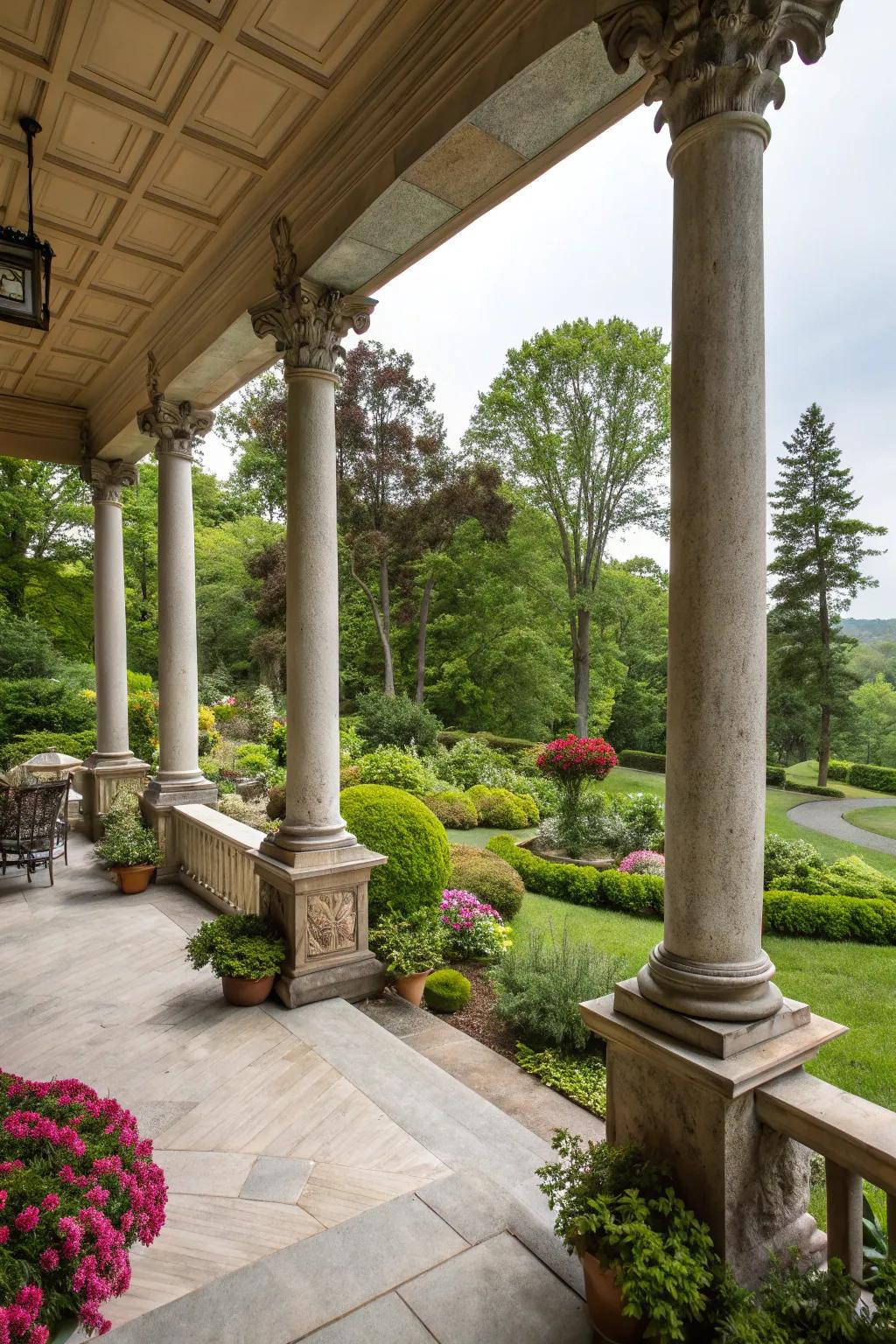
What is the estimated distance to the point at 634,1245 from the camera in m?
2.34

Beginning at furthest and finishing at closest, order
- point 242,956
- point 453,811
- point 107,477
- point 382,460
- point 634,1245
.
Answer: point 382,460 → point 453,811 → point 107,477 → point 242,956 → point 634,1245

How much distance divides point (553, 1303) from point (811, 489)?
1161 inches

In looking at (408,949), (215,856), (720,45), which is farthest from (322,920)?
(720,45)

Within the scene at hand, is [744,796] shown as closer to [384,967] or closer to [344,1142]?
[344,1142]

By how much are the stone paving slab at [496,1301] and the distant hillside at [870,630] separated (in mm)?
30248

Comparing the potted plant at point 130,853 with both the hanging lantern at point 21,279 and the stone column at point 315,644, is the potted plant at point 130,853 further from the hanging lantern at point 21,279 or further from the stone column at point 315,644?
the hanging lantern at point 21,279

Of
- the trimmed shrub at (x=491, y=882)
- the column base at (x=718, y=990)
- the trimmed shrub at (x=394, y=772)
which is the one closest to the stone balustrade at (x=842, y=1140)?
the column base at (x=718, y=990)

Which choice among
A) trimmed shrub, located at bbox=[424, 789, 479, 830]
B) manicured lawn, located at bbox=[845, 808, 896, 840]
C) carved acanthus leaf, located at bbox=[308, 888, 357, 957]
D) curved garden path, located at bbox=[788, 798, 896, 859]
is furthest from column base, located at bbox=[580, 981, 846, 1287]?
manicured lawn, located at bbox=[845, 808, 896, 840]

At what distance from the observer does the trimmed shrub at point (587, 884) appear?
10.0 metres

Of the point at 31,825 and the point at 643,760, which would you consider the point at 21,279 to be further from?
the point at 643,760

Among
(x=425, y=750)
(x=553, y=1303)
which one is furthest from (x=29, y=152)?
(x=425, y=750)

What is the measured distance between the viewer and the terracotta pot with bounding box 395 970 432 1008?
5559 millimetres

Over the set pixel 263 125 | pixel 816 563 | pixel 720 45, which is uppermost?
pixel 816 563

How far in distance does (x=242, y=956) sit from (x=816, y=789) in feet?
79.1
